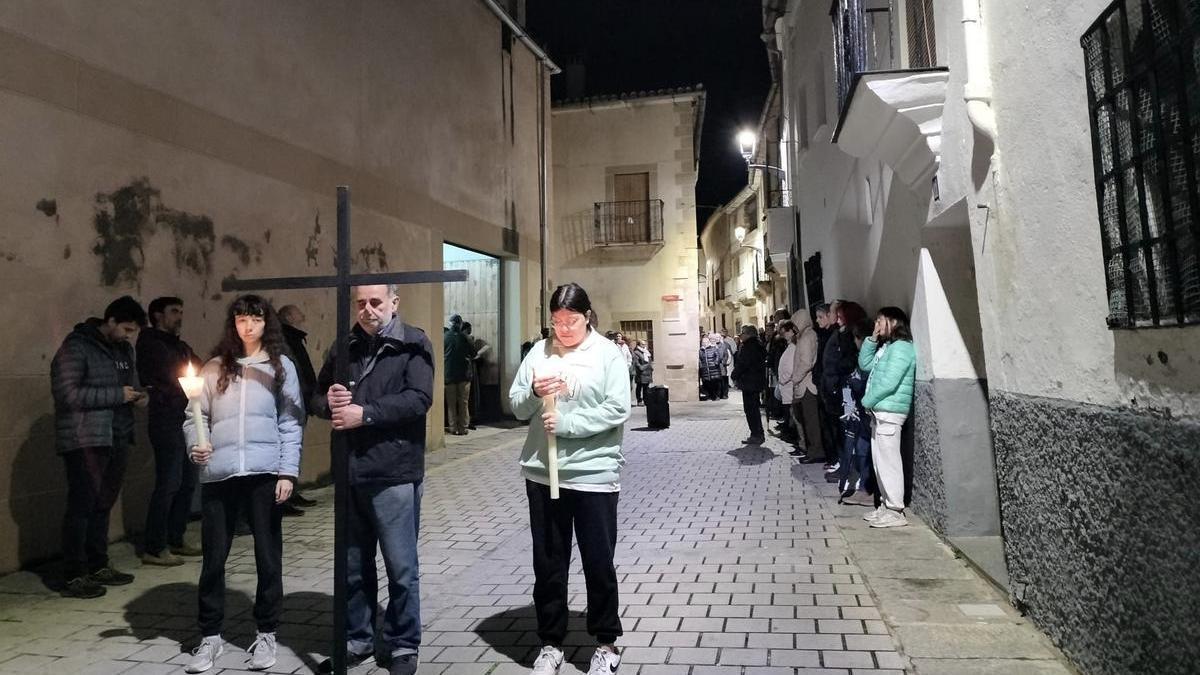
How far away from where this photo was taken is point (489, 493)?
27.1 feet

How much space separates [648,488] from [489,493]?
5.66ft

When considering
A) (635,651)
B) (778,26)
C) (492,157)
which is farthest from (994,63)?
(778,26)

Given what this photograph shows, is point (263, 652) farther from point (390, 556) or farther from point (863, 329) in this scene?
point (863, 329)

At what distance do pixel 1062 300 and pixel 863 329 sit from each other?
4044 millimetres

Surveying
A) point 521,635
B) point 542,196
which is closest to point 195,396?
point 521,635

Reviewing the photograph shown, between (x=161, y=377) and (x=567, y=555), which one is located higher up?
(x=161, y=377)

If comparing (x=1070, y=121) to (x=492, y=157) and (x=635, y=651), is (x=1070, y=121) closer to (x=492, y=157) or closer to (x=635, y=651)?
(x=635, y=651)

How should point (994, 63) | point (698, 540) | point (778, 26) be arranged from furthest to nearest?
point (778, 26)
point (698, 540)
point (994, 63)

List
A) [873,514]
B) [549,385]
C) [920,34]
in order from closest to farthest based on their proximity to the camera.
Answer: [549,385]
[920,34]
[873,514]

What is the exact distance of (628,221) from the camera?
2200 cm

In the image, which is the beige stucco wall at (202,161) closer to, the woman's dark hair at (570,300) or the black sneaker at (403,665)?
the black sneaker at (403,665)

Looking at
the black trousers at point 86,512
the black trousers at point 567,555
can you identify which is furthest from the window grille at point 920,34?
the black trousers at point 86,512

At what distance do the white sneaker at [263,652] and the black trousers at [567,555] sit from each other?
53.5 inches

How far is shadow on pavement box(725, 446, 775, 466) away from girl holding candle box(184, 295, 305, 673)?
7005mm
